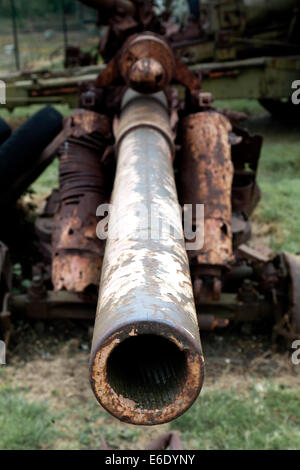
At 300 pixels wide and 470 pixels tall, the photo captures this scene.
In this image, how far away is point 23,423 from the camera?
3354 mm

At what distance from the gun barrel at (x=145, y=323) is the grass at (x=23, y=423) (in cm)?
186

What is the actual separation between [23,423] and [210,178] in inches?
75.3

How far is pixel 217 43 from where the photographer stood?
10.2 m

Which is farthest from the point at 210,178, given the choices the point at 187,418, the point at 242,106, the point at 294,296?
the point at 242,106

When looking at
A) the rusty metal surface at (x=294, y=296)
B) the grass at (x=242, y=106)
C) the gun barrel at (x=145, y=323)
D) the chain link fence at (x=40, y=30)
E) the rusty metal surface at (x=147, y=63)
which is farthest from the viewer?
the chain link fence at (x=40, y=30)

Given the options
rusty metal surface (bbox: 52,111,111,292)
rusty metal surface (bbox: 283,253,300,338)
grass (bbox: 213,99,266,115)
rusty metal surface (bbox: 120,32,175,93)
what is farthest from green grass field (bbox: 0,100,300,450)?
grass (bbox: 213,99,266,115)

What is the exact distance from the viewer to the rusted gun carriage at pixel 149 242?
4.62 ft

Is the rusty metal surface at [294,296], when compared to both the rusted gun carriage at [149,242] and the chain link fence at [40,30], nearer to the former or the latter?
the rusted gun carriage at [149,242]

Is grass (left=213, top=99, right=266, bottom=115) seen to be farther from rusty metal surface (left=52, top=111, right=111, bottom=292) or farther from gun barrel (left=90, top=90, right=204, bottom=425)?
gun barrel (left=90, top=90, right=204, bottom=425)

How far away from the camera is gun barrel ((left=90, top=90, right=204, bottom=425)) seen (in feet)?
4.29

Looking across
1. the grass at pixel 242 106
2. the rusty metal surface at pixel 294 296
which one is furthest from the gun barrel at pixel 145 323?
the grass at pixel 242 106
